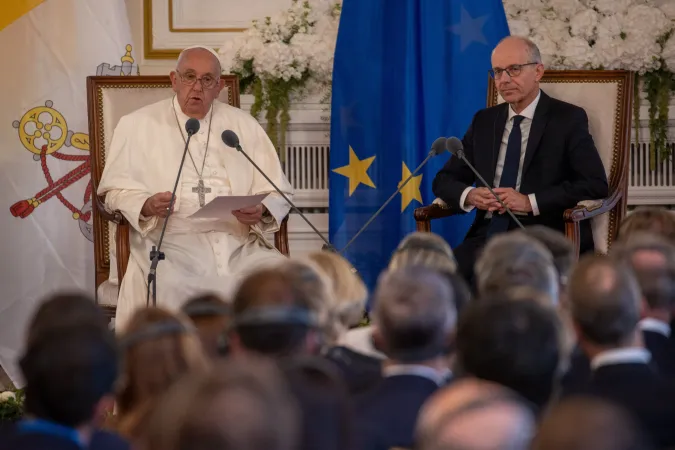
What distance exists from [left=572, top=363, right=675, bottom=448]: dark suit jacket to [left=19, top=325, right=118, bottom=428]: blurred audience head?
0.99 metres

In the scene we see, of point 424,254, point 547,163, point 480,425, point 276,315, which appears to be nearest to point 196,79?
point 547,163

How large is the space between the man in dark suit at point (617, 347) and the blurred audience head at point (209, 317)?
2.88 ft

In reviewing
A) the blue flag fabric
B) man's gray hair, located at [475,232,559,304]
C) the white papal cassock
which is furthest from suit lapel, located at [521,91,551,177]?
man's gray hair, located at [475,232,559,304]

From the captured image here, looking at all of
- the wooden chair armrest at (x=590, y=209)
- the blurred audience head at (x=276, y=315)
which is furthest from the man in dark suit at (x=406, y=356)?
the wooden chair armrest at (x=590, y=209)

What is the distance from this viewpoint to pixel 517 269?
10.3ft

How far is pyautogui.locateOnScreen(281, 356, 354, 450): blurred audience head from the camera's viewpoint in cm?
199

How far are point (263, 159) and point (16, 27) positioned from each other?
1933 millimetres

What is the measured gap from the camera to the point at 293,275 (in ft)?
8.55

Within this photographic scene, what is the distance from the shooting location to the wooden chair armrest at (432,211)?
5.53 m

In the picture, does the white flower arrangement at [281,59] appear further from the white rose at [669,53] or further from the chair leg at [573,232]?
the chair leg at [573,232]

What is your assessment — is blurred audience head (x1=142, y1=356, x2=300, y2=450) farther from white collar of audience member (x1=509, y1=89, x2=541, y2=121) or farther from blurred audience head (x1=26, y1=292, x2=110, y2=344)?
white collar of audience member (x1=509, y1=89, x2=541, y2=121)

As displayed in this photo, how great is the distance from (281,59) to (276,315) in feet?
14.3

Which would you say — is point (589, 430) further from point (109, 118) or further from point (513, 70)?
point (109, 118)

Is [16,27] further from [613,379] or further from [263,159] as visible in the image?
[613,379]
